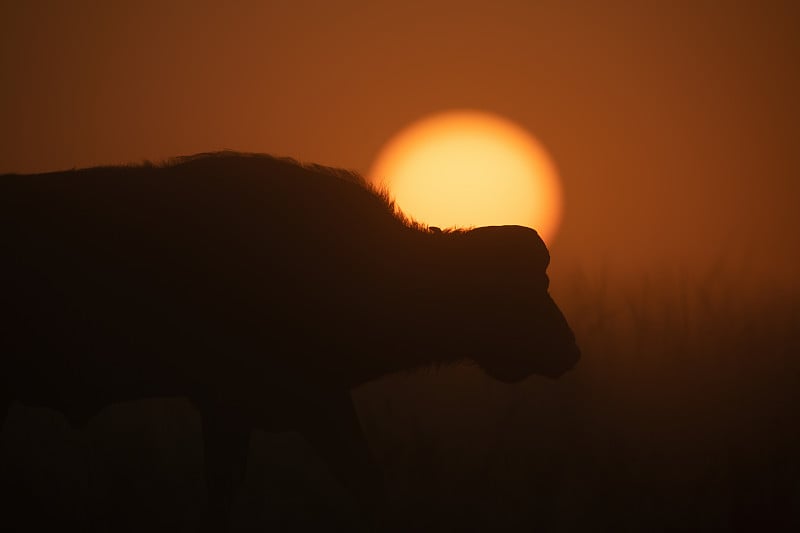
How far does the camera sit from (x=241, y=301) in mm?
4078

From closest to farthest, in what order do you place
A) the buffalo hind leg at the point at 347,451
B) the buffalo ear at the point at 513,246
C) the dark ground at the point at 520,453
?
1. the dark ground at the point at 520,453
2. the buffalo hind leg at the point at 347,451
3. the buffalo ear at the point at 513,246

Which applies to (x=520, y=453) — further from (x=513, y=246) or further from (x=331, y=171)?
(x=331, y=171)

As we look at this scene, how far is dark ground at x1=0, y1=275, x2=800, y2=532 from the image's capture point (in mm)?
3986

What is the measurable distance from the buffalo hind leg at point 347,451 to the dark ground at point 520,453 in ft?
0.39

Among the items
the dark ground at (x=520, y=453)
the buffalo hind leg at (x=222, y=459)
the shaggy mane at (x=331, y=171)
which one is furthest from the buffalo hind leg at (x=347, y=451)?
the shaggy mane at (x=331, y=171)

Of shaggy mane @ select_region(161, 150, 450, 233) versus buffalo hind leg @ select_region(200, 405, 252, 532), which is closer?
buffalo hind leg @ select_region(200, 405, 252, 532)

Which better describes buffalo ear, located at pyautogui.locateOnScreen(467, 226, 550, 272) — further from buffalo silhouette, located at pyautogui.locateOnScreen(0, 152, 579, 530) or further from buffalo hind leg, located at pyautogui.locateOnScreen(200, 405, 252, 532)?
buffalo hind leg, located at pyautogui.locateOnScreen(200, 405, 252, 532)

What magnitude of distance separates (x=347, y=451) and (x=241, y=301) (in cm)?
91

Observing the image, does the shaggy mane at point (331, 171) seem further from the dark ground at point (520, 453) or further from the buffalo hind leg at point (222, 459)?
the buffalo hind leg at point (222, 459)

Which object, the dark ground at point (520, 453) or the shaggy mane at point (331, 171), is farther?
the shaggy mane at point (331, 171)

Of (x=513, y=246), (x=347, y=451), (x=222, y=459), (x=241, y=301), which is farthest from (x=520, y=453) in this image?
(x=241, y=301)

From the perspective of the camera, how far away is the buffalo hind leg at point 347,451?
4.11m

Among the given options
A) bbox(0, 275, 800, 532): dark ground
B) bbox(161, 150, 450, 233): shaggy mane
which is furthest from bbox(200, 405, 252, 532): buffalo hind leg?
bbox(161, 150, 450, 233): shaggy mane

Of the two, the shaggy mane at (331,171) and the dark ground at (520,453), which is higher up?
the shaggy mane at (331,171)
